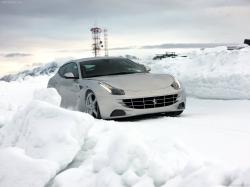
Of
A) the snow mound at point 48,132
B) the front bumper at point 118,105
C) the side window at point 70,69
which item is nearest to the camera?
the snow mound at point 48,132

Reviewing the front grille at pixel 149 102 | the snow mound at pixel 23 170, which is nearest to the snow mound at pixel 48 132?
the snow mound at pixel 23 170

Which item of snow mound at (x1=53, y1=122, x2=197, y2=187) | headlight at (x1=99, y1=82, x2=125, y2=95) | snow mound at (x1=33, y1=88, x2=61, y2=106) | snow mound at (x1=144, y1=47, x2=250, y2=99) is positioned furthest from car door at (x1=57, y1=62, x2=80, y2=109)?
snow mound at (x1=144, y1=47, x2=250, y2=99)

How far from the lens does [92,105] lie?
34.4 feet

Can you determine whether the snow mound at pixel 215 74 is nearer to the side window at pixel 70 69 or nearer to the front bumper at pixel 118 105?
the side window at pixel 70 69

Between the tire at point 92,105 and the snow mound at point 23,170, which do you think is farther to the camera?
Result: the tire at point 92,105

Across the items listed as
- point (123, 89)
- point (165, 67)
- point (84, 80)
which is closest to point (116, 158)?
point (123, 89)

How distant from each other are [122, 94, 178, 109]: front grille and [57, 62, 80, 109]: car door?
1.51 meters

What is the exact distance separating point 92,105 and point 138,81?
1.04m

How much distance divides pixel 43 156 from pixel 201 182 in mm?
2516

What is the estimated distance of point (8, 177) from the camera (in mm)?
6605

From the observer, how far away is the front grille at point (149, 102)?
10.2m

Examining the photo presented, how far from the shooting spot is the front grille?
1016cm

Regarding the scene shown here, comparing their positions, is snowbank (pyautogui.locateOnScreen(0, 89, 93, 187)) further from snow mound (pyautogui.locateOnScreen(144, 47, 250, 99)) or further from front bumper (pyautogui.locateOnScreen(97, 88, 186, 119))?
snow mound (pyautogui.locateOnScreen(144, 47, 250, 99))

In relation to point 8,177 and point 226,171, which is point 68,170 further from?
point 226,171
